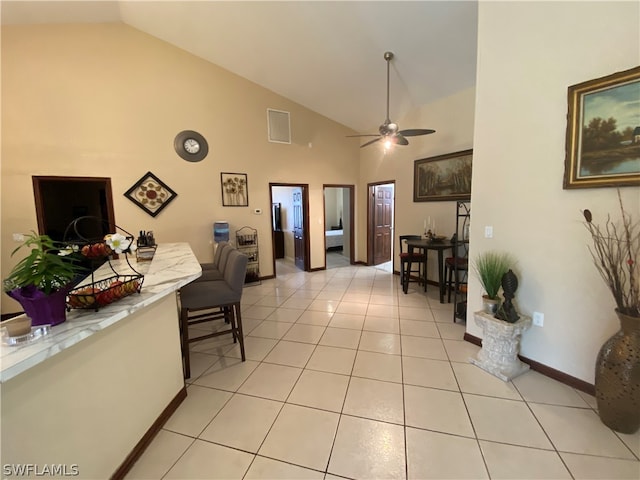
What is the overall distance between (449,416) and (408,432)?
13.1 inches

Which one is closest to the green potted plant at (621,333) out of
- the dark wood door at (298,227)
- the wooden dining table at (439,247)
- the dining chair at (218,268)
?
the wooden dining table at (439,247)

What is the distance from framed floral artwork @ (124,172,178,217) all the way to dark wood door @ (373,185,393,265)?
160 inches

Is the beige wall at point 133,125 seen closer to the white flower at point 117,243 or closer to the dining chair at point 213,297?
the dining chair at point 213,297

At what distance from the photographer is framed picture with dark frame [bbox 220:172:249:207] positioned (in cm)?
468

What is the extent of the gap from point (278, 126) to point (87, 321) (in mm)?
4595

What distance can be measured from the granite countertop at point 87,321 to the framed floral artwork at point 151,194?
7.12 feet

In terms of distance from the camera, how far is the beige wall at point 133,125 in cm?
339

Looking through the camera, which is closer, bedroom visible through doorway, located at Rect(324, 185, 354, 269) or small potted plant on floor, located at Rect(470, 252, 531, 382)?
small potted plant on floor, located at Rect(470, 252, 531, 382)

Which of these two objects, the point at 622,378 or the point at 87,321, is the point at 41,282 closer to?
the point at 87,321

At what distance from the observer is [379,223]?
6.28 metres

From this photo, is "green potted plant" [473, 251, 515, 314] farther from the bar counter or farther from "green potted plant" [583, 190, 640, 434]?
the bar counter

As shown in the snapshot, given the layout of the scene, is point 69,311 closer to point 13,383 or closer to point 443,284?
point 13,383

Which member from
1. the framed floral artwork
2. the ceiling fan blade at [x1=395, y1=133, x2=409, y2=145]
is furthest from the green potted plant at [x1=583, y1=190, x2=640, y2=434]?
the framed floral artwork

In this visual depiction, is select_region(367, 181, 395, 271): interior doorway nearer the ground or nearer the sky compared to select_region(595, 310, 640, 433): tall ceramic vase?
nearer the sky
